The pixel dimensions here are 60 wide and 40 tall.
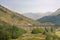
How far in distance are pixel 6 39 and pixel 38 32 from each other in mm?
48375

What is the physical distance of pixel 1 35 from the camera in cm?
6681

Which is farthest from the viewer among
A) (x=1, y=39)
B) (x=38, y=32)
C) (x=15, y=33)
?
(x=38, y=32)

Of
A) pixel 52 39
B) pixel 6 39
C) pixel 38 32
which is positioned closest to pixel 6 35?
pixel 6 39

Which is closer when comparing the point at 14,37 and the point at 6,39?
the point at 6,39

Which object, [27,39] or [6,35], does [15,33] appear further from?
[6,35]

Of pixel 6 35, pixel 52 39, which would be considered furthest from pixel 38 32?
pixel 6 35

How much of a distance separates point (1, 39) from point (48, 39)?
2143 centimetres

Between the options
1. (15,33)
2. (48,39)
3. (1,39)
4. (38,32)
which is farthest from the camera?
(38,32)

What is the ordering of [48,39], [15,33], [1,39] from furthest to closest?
[15,33] → [48,39] → [1,39]

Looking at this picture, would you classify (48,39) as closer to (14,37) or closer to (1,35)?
(14,37)

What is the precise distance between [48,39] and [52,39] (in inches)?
70.9

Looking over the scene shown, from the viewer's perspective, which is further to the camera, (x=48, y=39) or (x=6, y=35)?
(x=48, y=39)

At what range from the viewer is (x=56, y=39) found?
8138 centimetres

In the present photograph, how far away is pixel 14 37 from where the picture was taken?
83125 mm
